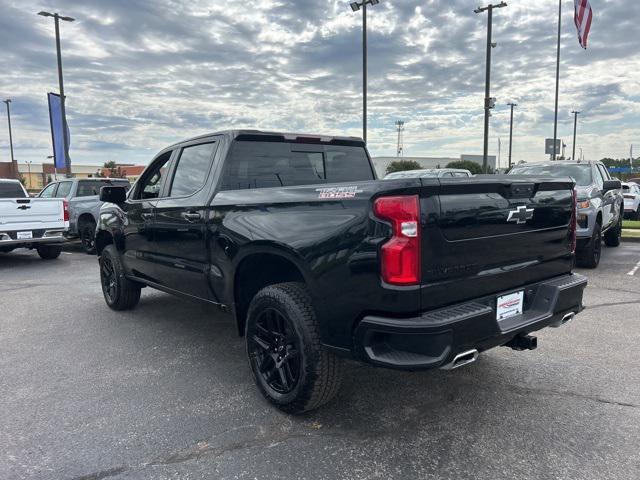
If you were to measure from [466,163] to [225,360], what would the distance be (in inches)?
2044

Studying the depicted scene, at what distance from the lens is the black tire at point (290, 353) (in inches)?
117

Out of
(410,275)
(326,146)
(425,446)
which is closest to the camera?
(410,275)

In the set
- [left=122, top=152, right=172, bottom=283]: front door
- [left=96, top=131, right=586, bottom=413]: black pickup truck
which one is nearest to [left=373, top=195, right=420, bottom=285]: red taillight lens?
[left=96, top=131, right=586, bottom=413]: black pickup truck

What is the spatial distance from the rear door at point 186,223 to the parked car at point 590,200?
5.36 m

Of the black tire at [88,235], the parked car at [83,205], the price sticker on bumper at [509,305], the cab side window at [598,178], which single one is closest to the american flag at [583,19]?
the cab side window at [598,178]

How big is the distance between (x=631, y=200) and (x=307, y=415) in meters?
17.8

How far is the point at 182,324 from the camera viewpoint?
543 centimetres

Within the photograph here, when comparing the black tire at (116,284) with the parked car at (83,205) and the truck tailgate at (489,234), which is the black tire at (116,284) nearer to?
the truck tailgate at (489,234)

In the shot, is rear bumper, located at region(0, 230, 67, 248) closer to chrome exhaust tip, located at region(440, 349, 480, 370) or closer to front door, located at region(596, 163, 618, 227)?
chrome exhaust tip, located at region(440, 349, 480, 370)

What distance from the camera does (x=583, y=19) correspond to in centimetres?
1986

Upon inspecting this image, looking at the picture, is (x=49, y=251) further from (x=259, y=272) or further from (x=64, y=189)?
(x=259, y=272)

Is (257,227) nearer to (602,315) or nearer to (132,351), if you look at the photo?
(132,351)

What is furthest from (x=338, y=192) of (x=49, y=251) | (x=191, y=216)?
(x=49, y=251)

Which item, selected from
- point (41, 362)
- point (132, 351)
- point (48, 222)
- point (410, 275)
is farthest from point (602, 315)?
point (48, 222)
